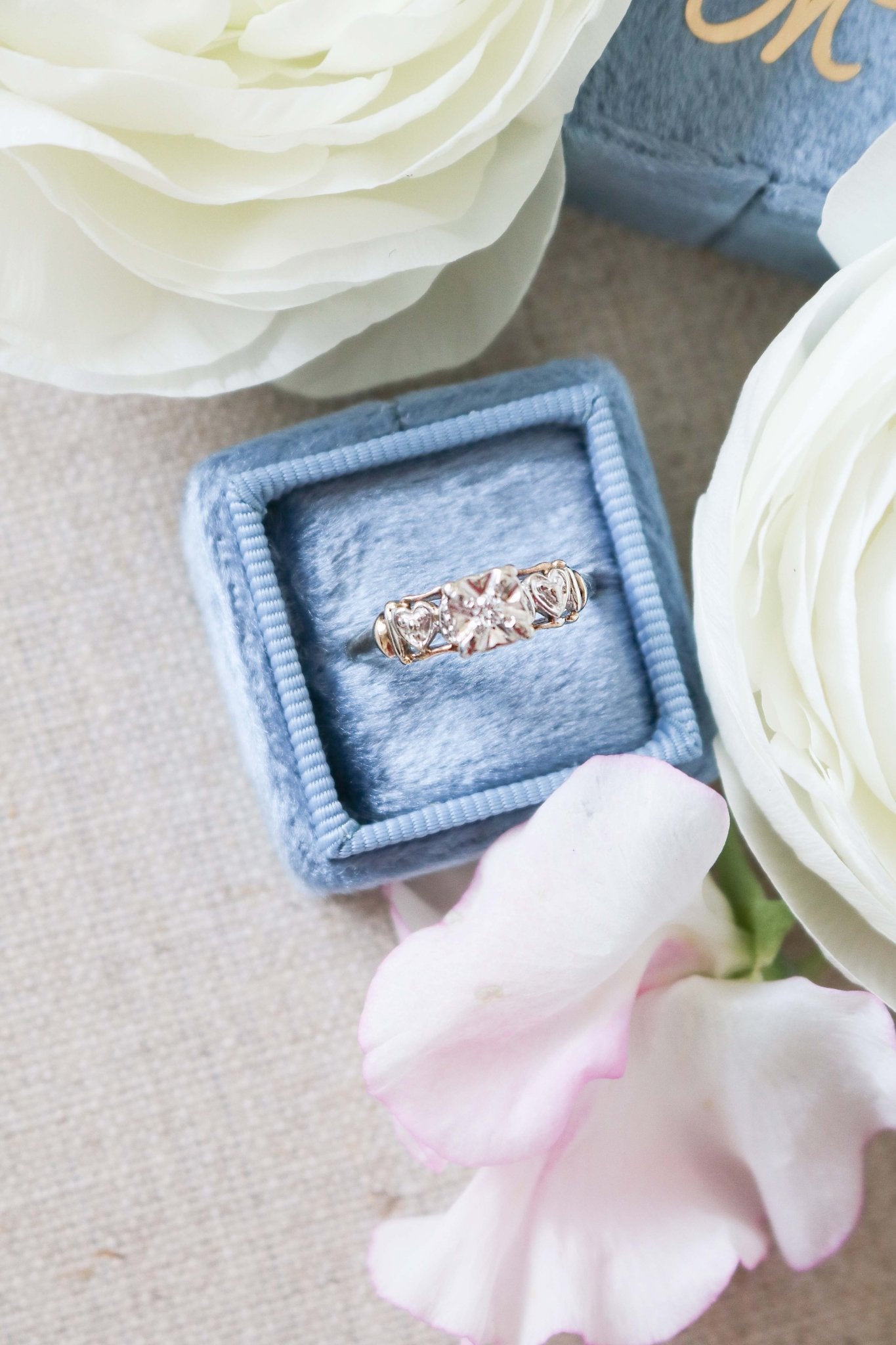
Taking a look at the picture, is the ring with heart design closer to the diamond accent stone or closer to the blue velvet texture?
the diamond accent stone

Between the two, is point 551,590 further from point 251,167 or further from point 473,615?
point 251,167

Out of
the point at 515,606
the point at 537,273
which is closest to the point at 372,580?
the point at 515,606

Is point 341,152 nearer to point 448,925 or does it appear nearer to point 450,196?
point 450,196

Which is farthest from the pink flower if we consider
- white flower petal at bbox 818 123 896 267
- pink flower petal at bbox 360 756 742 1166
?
white flower petal at bbox 818 123 896 267

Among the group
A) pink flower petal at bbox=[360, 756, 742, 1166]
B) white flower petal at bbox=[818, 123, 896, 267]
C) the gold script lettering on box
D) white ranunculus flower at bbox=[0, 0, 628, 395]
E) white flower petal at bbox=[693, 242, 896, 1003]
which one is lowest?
pink flower petal at bbox=[360, 756, 742, 1166]

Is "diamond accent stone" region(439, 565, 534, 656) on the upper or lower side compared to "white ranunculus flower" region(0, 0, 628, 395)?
lower

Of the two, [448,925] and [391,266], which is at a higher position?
[391,266]
